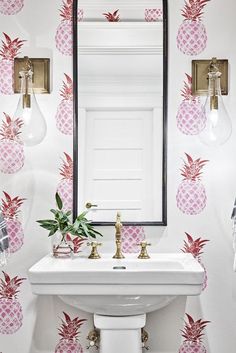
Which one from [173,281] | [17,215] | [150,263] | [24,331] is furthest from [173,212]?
[24,331]

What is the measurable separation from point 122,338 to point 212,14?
162cm

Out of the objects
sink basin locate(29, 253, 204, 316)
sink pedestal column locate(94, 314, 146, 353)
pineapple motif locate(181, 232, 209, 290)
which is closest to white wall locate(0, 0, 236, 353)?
Answer: pineapple motif locate(181, 232, 209, 290)

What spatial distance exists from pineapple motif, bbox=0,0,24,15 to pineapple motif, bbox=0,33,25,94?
12cm

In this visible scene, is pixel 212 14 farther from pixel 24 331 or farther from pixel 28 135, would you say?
pixel 24 331

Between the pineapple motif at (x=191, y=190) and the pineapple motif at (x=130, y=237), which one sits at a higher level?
the pineapple motif at (x=191, y=190)

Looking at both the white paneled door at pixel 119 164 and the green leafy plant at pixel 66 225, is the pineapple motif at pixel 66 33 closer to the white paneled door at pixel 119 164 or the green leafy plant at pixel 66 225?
the white paneled door at pixel 119 164

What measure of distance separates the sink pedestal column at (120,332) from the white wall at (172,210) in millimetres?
263

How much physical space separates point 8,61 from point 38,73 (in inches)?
6.6

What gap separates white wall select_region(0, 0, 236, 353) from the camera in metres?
2.48

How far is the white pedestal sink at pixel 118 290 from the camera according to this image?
79.4 inches

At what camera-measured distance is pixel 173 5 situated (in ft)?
8.23

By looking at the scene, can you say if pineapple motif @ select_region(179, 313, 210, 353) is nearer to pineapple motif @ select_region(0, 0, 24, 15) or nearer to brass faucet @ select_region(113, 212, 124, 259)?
brass faucet @ select_region(113, 212, 124, 259)

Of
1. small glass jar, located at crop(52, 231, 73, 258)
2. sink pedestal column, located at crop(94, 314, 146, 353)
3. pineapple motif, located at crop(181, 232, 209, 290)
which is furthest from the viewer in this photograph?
pineapple motif, located at crop(181, 232, 209, 290)

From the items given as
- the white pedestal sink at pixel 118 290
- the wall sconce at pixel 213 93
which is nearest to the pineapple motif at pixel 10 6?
the wall sconce at pixel 213 93
